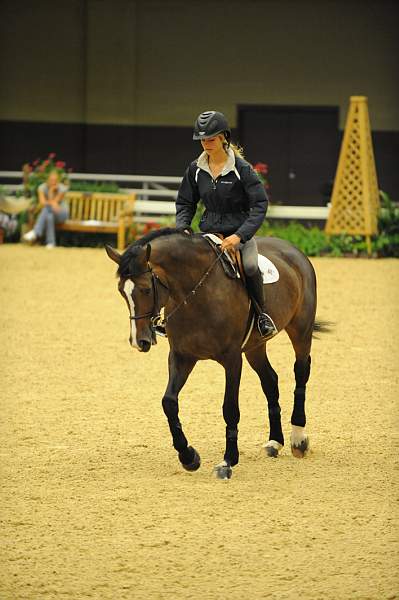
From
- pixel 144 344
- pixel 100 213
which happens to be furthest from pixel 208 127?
pixel 100 213

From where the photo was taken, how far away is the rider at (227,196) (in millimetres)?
6492

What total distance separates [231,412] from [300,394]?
739mm

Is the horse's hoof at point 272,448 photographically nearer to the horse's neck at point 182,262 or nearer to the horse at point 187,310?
the horse at point 187,310

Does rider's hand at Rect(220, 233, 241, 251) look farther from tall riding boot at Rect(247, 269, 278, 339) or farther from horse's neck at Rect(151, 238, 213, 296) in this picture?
tall riding boot at Rect(247, 269, 278, 339)

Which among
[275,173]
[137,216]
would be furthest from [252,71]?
[137,216]

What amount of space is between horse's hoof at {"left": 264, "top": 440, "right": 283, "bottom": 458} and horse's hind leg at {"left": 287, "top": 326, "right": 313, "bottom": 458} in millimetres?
97

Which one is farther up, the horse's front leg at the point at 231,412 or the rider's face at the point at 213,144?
the rider's face at the point at 213,144

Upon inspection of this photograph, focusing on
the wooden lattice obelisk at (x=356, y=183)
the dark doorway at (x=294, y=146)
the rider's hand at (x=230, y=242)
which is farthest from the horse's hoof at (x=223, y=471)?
the dark doorway at (x=294, y=146)

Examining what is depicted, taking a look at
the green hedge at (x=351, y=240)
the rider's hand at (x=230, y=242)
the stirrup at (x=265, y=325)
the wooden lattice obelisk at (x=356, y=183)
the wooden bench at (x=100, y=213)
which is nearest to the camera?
the rider's hand at (x=230, y=242)

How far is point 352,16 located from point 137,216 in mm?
6533

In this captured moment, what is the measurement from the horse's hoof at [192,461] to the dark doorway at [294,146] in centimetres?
1728

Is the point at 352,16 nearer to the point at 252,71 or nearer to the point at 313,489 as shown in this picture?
the point at 252,71

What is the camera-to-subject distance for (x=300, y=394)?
23.4ft

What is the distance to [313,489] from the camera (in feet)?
20.9
